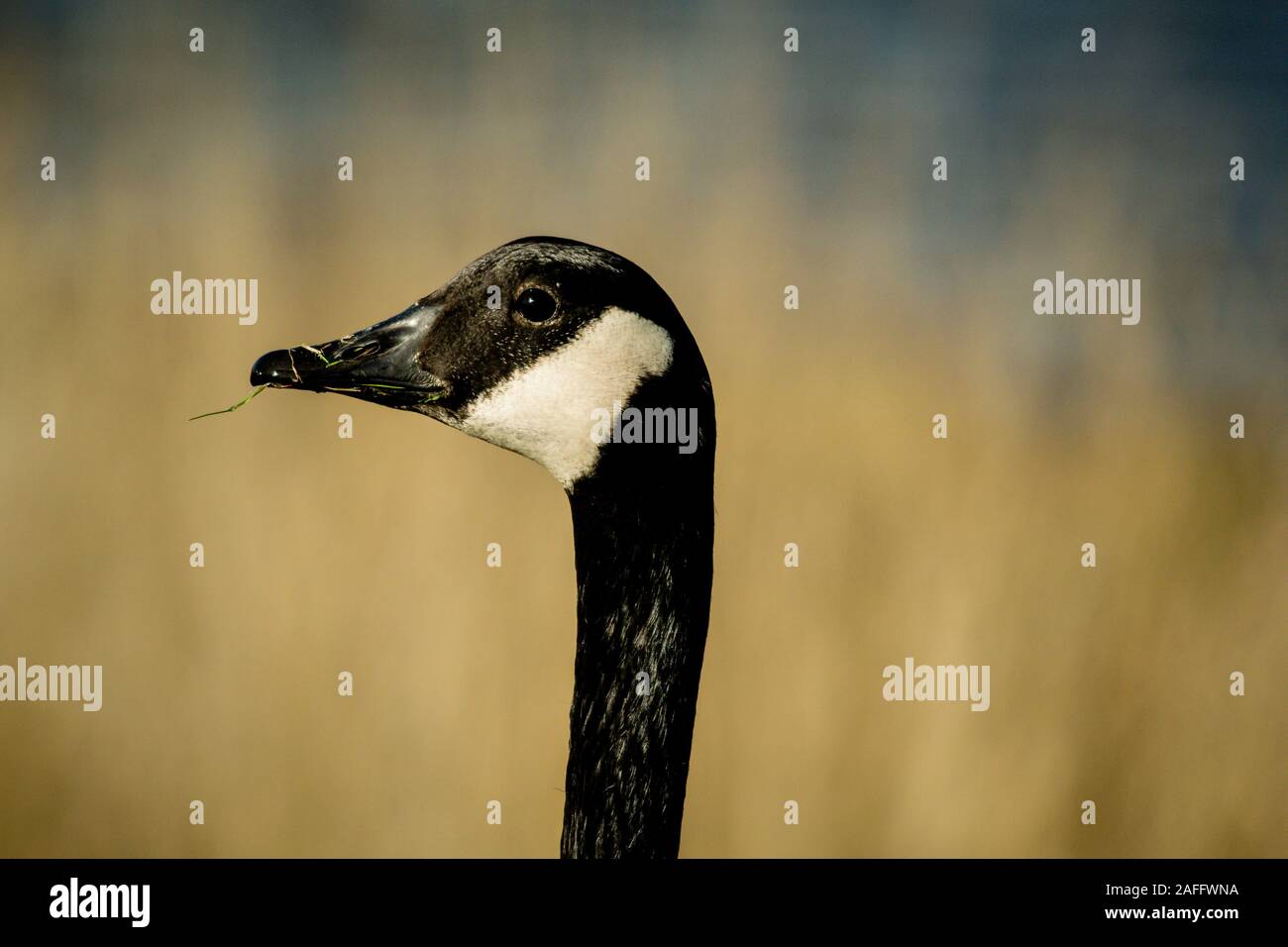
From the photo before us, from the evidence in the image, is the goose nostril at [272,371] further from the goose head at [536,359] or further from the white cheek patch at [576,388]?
the white cheek patch at [576,388]

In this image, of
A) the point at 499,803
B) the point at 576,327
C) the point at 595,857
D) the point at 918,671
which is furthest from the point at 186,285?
the point at 918,671

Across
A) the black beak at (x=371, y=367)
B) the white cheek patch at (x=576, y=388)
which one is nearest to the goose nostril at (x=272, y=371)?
the black beak at (x=371, y=367)

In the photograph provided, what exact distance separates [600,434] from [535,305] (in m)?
0.24

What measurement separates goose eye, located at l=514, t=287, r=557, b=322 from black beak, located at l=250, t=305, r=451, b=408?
0.16m

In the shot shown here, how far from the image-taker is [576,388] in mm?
1425

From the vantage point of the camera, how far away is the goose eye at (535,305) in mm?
1445

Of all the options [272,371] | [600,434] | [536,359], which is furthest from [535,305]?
[272,371]

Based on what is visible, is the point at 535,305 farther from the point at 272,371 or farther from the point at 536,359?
the point at 272,371

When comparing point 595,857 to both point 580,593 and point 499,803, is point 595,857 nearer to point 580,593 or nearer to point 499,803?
point 580,593

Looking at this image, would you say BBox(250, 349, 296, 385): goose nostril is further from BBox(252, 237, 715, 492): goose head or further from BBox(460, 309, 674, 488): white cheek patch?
BBox(460, 309, 674, 488): white cheek patch

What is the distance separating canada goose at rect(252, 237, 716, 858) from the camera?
142cm

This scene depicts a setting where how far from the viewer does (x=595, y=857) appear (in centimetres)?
147

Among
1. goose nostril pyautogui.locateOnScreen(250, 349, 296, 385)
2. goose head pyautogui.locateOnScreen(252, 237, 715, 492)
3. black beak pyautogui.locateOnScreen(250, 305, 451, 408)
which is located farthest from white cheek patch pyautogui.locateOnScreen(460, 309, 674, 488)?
goose nostril pyautogui.locateOnScreen(250, 349, 296, 385)

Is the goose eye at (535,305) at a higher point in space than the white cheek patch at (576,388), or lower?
higher
